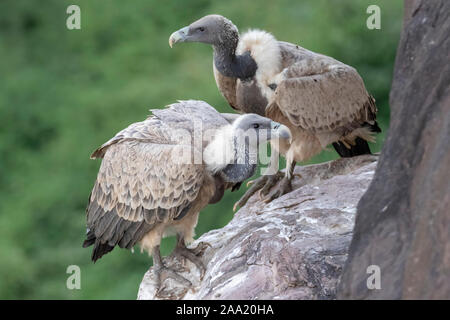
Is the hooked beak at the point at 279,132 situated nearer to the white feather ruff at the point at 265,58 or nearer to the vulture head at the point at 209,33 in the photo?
the white feather ruff at the point at 265,58

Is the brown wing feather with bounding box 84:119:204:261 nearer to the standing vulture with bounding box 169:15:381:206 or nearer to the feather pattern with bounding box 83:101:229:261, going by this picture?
the feather pattern with bounding box 83:101:229:261

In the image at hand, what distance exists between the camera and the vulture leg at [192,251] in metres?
6.31

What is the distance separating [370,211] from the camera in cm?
462

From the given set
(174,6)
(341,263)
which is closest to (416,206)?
(341,263)

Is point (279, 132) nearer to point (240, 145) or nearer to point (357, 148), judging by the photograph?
point (240, 145)

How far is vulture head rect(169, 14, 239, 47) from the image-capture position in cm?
710

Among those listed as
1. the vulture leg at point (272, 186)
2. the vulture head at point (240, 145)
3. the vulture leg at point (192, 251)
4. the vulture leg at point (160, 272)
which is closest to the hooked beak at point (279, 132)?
the vulture head at point (240, 145)

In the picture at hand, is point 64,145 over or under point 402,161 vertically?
under

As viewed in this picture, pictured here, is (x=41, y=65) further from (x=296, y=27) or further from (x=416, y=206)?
(x=416, y=206)

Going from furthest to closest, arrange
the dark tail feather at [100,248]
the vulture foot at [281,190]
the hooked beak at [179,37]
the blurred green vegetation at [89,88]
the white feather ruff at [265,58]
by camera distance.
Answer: the blurred green vegetation at [89,88], the vulture foot at [281,190], the white feather ruff at [265,58], the hooked beak at [179,37], the dark tail feather at [100,248]

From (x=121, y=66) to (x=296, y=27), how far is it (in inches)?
157

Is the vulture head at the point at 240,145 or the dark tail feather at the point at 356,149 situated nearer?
the vulture head at the point at 240,145

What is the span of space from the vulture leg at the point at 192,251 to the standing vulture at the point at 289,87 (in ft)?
3.42

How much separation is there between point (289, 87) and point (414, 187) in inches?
106
